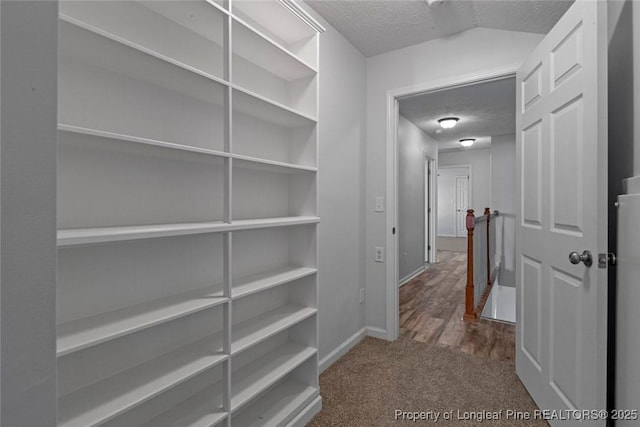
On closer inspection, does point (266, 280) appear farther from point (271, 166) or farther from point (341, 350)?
point (341, 350)

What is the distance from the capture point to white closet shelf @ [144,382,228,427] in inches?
47.6

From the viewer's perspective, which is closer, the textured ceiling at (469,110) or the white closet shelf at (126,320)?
the white closet shelf at (126,320)

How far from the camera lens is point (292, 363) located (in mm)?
1621

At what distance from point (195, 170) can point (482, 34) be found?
2231 millimetres

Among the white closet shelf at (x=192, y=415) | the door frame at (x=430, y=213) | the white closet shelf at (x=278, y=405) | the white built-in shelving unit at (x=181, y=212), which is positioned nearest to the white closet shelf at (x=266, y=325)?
the white built-in shelving unit at (x=181, y=212)

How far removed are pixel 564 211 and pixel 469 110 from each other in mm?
3211

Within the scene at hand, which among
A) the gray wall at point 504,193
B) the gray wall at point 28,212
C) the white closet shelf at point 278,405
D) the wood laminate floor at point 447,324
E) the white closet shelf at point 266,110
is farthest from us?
the gray wall at point 504,193

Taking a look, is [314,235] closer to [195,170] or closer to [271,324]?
[271,324]

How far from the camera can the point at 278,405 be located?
5.24ft

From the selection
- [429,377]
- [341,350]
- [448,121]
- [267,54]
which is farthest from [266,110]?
[448,121]

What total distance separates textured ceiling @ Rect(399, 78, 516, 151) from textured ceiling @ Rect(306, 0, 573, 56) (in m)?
0.60

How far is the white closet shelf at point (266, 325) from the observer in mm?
1383

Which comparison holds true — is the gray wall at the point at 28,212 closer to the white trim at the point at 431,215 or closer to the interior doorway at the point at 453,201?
the white trim at the point at 431,215

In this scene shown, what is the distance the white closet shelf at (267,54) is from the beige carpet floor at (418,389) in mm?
1902
